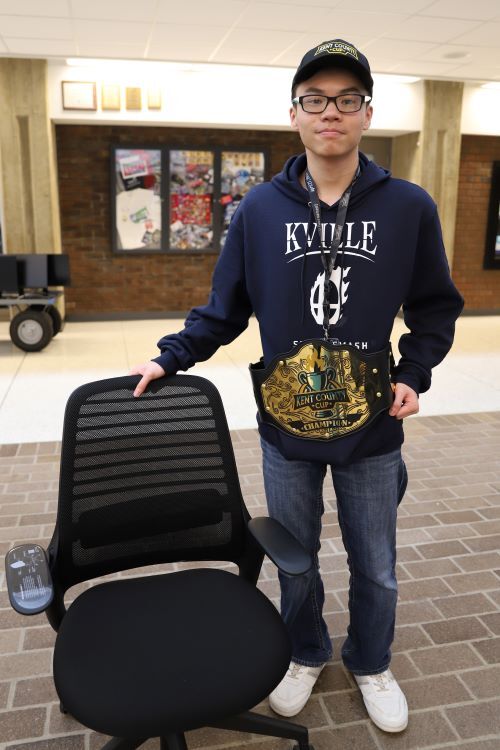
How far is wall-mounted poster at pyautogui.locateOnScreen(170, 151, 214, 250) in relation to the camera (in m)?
8.38

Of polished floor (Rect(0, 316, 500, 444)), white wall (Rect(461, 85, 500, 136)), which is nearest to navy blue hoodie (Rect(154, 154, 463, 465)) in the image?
polished floor (Rect(0, 316, 500, 444))

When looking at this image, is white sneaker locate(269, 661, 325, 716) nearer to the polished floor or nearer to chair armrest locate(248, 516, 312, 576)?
chair armrest locate(248, 516, 312, 576)

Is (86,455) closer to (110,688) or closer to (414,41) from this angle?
(110,688)

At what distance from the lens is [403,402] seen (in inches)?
64.7

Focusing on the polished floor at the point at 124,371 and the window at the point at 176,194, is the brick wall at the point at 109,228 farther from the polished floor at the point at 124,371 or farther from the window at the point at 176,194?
the polished floor at the point at 124,371

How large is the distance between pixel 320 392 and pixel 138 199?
7.26m

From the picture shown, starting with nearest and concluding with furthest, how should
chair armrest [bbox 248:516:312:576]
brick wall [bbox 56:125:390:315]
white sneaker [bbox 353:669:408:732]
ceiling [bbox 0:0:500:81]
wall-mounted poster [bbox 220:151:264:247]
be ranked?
chair armrest [bbox 248:516:312:576] < white sneaker [bbox 353:669:408:732] < ceiling [bbox 0:0:500:81] < brick wall [bbox 56:125:390:315] < wall-mounted poster [bbox 220:151:264:247]

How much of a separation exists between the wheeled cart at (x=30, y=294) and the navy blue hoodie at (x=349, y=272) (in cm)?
518

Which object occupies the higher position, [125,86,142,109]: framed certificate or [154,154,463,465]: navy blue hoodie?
[125,86,142,109]: framed certificate

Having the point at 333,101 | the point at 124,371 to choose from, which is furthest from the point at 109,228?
the point at 333,101

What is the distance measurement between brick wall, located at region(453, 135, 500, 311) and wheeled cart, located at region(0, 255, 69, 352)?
17.4 ft

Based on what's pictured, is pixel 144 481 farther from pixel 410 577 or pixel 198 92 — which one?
pixel 198 92

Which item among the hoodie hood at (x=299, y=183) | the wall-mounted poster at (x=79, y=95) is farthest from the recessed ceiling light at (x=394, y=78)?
the hoodie hood at (x=299, y=183)

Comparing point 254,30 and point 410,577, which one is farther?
point 254,30
